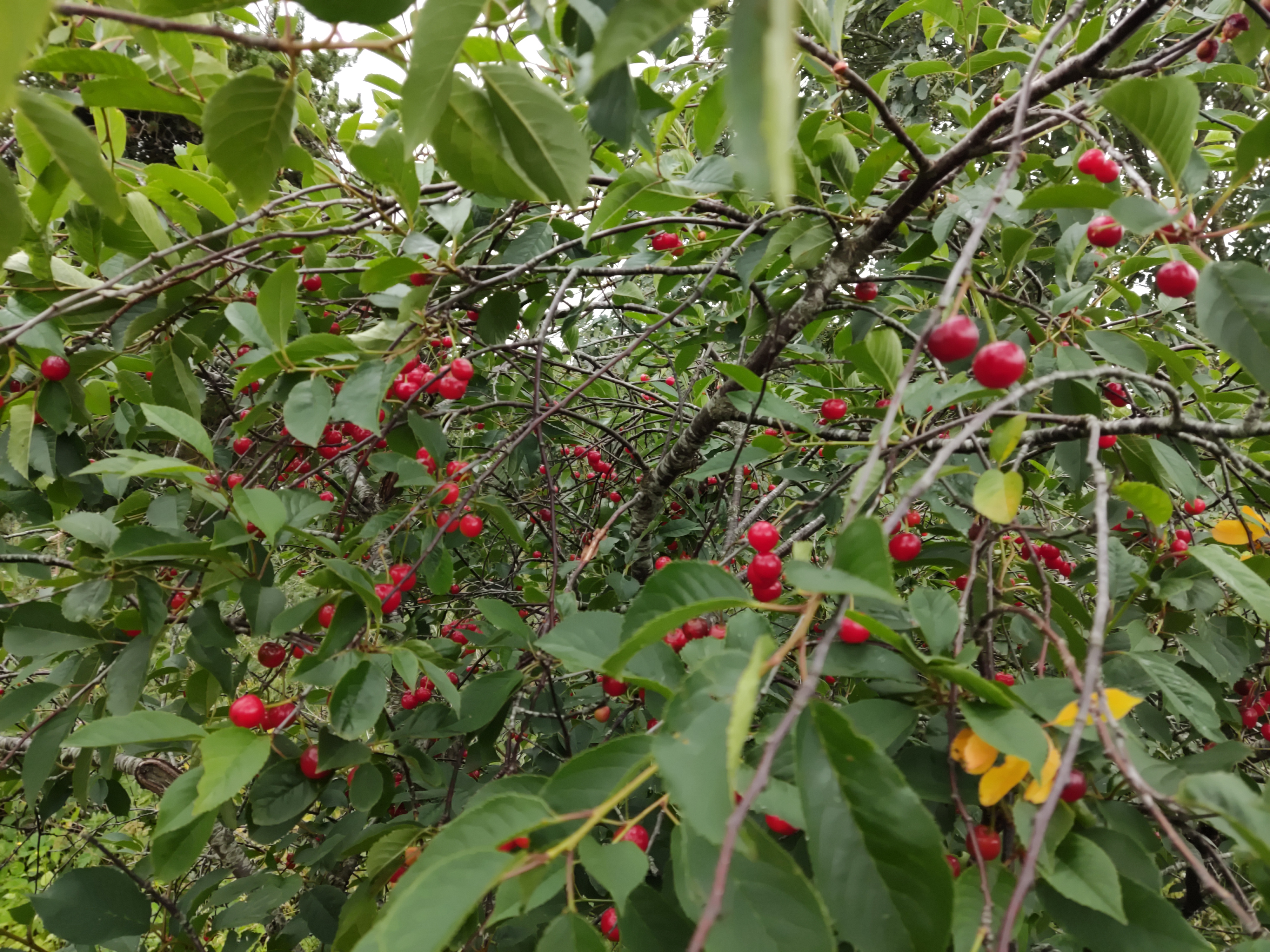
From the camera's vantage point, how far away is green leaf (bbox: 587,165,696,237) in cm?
112

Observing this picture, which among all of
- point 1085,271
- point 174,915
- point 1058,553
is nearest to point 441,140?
point 1058,553

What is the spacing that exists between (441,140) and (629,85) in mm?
207

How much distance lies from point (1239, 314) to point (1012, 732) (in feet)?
1.64

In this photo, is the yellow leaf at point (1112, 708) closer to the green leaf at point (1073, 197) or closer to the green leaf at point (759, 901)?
the green leaf at point (759, 901)

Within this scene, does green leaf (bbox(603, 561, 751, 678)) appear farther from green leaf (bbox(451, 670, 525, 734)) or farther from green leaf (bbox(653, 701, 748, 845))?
green leaf (bbox(451, 670, 525, 734))

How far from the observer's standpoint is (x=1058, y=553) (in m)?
1.44

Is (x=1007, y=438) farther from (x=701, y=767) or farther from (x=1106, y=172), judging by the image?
(x=1106, y=172)

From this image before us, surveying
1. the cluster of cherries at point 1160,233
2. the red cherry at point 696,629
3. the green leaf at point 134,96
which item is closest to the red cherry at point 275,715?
the red cherry at point 696,629

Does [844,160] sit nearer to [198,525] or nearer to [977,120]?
[977,120]

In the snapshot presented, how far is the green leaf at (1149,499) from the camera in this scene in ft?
2.31

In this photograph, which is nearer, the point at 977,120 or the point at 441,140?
the point at 441,140

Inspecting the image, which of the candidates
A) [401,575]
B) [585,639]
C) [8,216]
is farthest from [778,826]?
[8,216]

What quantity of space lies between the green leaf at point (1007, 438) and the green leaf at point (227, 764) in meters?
0.88

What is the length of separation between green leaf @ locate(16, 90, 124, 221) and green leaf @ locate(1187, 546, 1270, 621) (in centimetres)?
116
